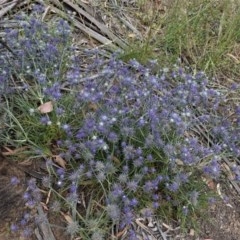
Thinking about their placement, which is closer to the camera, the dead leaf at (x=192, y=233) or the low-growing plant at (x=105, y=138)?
the low-growing plant at (x=105, y=138)

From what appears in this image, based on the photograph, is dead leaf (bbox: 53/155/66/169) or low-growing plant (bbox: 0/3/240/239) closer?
low-growing plant (bbox: 0/3/240/239)

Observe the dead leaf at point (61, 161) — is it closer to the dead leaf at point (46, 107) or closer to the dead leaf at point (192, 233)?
the dead leaf at point (46, 107)

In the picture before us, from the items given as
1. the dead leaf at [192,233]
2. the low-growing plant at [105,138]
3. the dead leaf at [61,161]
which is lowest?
the dead leaf at [192,233]

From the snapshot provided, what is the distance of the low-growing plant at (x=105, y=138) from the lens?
217 centimetres

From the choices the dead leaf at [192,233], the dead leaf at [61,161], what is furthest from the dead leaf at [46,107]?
the dead leaf at [192,233]

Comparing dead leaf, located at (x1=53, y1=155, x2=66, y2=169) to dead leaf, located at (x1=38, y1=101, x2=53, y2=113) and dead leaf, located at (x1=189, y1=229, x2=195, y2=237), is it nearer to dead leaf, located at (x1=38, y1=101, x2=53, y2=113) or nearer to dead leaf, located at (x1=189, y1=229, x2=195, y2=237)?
dead leaf, located at (x1=38, y1=101, x2=53, y2=113)

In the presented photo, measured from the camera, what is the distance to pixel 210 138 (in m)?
2.70

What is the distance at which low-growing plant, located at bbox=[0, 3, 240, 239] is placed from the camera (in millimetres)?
2166

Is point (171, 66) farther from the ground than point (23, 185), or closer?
→ farther from the ground

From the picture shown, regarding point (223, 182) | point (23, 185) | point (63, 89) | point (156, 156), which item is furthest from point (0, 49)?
point (223, 182)

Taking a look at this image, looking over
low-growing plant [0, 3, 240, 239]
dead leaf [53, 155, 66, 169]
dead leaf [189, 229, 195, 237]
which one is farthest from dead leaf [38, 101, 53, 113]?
dead leaf [189, 229, 195, 237]

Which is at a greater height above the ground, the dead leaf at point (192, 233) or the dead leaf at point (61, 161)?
the dead leaf at point (61, 161)

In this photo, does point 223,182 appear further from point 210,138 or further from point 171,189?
point 171,189

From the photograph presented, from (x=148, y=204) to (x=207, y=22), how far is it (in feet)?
5.61
